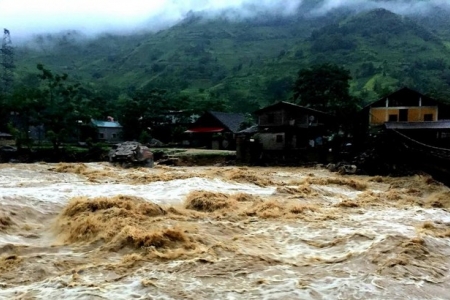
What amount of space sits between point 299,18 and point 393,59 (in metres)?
65.5

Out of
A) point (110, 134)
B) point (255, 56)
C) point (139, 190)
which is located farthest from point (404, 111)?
point (255, 56)

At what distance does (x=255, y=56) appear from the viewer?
356 ft

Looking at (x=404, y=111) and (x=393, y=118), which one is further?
(x=393, y=118)

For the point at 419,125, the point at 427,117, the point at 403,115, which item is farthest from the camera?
the point at 403,115

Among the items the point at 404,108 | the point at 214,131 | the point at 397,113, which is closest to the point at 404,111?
the point at 404,108

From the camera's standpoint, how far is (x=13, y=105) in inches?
1540

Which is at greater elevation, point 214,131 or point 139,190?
point 214,131

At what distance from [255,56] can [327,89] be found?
230 feet

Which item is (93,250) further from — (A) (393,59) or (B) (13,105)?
(A) (393,59)

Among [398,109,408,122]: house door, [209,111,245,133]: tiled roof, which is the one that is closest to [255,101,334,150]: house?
[398,109,408,122]: house door

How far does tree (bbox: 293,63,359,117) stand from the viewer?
130 feet

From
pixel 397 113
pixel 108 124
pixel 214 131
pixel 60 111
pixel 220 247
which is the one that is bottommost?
pixel 220 247

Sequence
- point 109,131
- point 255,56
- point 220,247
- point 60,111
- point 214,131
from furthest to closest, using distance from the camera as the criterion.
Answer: point 255,56 < point 109,131 < point 214,131 < point 60,111 < point 220,247

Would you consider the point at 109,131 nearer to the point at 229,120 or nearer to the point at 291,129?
the point at 229,120
